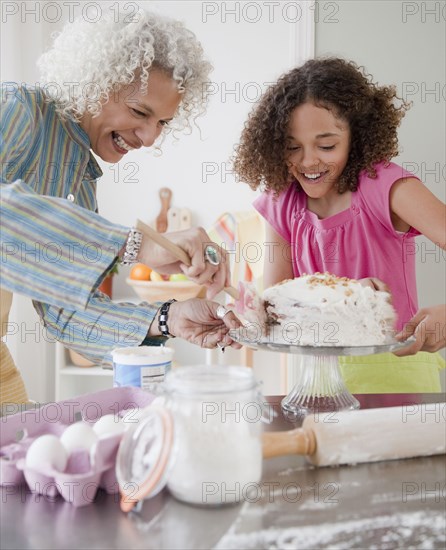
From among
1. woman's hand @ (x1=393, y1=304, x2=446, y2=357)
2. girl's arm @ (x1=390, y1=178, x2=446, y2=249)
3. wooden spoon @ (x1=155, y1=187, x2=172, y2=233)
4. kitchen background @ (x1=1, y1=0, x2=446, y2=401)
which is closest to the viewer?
woman's hand @ (x1=393, y1=304, x2=446, y2=357)

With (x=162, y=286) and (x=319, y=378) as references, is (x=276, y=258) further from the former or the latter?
(x=162, y=286)

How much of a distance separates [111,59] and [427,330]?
0.81 metres

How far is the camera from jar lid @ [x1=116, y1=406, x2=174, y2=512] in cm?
67

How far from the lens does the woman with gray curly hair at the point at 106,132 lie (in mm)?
1159

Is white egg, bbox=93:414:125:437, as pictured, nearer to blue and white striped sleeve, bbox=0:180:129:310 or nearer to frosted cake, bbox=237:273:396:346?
blue and white striped sleeve, bbox=0:180:129:310

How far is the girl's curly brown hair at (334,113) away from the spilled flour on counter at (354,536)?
965 mm

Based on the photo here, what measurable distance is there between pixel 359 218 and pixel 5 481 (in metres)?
1.01

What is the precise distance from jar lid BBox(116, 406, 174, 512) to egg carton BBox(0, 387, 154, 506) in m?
0.03

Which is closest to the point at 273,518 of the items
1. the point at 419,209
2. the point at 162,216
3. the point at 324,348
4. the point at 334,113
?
the point at 324,348

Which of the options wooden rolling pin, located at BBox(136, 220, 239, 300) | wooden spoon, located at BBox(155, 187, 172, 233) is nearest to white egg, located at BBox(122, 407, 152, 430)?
wooden rolling pin, located at BBox(136, 220, 239, 300)

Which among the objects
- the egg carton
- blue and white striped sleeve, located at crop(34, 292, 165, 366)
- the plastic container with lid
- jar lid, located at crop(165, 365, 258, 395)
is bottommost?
the egg carton

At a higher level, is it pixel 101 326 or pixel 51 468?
pixel 101 326

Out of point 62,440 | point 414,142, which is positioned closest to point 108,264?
point 62,440

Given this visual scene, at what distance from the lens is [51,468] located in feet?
2.35
